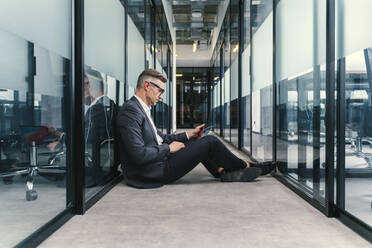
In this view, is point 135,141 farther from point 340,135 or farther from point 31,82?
point 340,135

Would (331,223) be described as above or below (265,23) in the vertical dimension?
below

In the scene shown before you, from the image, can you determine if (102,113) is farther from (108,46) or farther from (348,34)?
(348,34)

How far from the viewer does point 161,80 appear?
3.43 metres

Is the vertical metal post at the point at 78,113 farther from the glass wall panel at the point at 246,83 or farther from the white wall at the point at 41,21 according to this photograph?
the glass wall panel at the point at 246,83

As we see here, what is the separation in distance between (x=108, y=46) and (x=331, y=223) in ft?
7.77

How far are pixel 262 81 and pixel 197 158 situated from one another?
177 centimetres

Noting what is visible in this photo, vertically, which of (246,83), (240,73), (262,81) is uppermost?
(240,73)

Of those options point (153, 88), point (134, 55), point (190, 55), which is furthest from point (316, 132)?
point (190, 55)

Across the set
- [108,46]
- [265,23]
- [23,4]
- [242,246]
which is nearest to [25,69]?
[23,4]

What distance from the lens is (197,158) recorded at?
3281mm

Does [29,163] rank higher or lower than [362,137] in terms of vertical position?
lower

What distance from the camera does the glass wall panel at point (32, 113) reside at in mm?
1553

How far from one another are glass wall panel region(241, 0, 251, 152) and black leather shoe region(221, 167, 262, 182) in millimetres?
2036

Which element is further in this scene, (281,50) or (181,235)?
(281,50)
